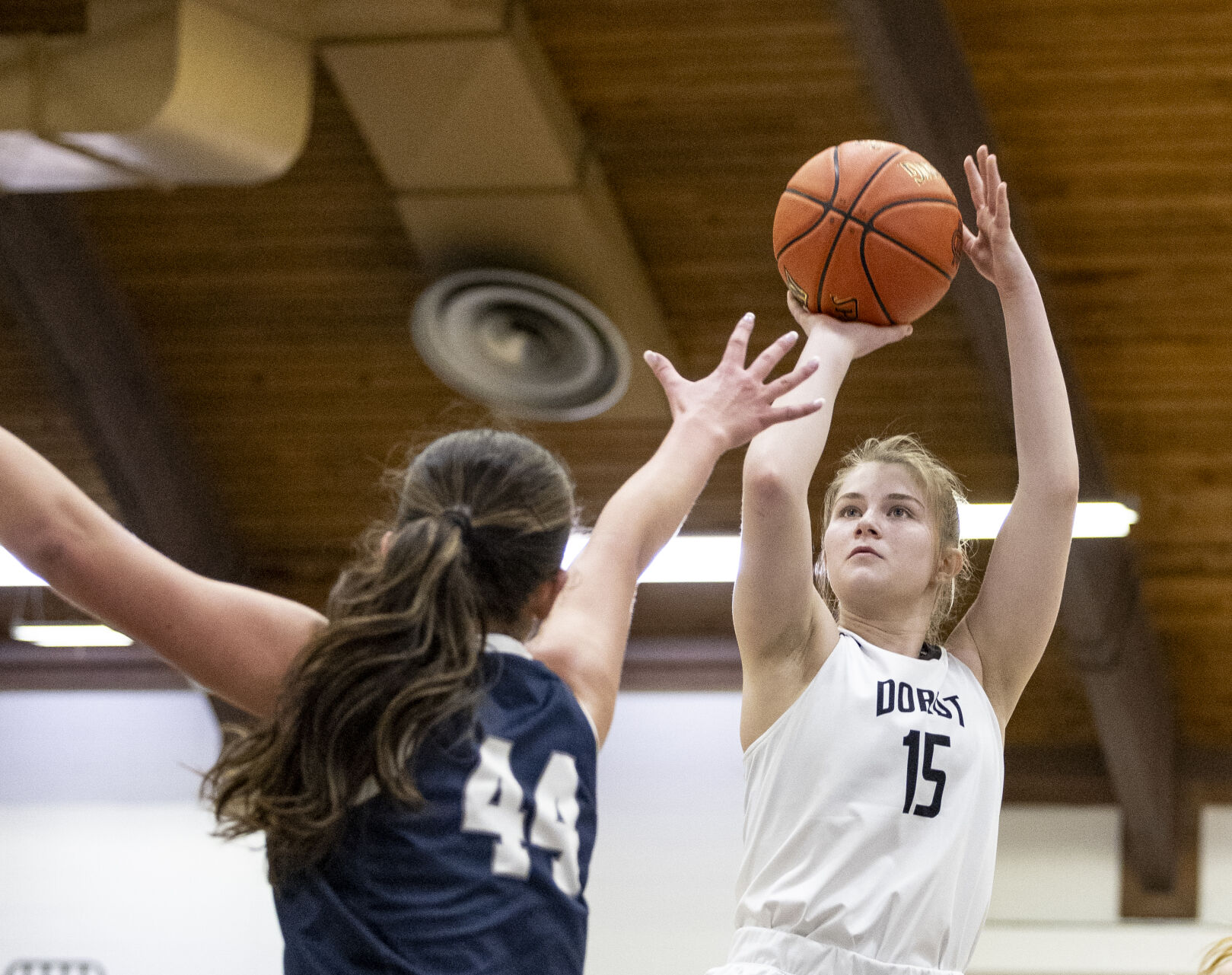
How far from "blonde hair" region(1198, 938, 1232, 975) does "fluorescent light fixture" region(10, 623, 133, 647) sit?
9.07m

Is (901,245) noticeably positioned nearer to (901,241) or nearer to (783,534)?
(901,241)

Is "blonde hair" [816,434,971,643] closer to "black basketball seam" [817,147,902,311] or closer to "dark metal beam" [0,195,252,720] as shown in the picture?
"black basketball seam" [817,147,902,311]

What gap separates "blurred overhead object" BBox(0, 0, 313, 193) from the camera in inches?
256

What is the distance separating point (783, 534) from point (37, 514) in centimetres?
126

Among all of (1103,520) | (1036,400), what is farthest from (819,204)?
(1103,520)

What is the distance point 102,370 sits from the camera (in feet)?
31.1

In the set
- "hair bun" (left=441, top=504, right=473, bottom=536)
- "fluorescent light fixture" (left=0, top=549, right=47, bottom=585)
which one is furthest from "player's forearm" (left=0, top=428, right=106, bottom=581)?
"fluorescent light fixture" (left=0, top=549, right=47, bottom=585)

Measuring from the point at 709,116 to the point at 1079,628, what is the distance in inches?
146

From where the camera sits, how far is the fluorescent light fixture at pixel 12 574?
10.4 meters

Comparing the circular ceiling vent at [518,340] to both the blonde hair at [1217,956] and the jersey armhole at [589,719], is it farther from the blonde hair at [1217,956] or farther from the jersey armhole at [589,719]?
the jersey armhole at [589,719]

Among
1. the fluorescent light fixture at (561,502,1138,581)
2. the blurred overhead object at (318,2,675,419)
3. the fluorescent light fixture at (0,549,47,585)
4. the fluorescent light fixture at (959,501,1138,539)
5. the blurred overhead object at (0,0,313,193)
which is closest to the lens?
the blurred overhead object at (0,0,313,193)

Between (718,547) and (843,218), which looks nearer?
(843,218)

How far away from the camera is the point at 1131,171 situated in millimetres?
7699

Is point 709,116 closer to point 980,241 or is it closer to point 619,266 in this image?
point 619,266
